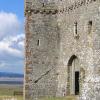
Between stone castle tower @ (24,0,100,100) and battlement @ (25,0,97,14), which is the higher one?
battlement @ (25,0,97,14)

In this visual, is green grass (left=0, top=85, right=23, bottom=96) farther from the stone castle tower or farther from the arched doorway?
the arched doorway

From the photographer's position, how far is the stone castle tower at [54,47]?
119ft

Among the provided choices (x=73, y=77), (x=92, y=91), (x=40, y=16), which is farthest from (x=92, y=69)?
(x=40, y=16)

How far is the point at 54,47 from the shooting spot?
38656 millimetres

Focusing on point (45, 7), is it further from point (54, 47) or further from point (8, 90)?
point (8, 90)

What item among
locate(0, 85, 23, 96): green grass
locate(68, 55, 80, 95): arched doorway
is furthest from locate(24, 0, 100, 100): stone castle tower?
→ locate(0, 85, 23, 96): green grass

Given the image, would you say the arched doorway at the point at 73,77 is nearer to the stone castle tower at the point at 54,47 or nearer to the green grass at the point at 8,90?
the stone castle tower at the point at 54,47

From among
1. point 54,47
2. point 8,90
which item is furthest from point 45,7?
point 8,90

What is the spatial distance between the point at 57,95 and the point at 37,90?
5.25ft

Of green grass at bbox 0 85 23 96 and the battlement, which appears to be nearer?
the battlement

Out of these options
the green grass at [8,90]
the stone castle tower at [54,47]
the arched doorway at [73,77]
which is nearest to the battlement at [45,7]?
the stone castle tower at [54,47]

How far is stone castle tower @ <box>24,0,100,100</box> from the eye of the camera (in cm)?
3636

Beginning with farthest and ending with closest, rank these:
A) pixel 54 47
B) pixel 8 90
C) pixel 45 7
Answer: pixel 8 90 < pixel 45 7 < pixel 54 47

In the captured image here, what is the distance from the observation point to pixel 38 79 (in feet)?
125
